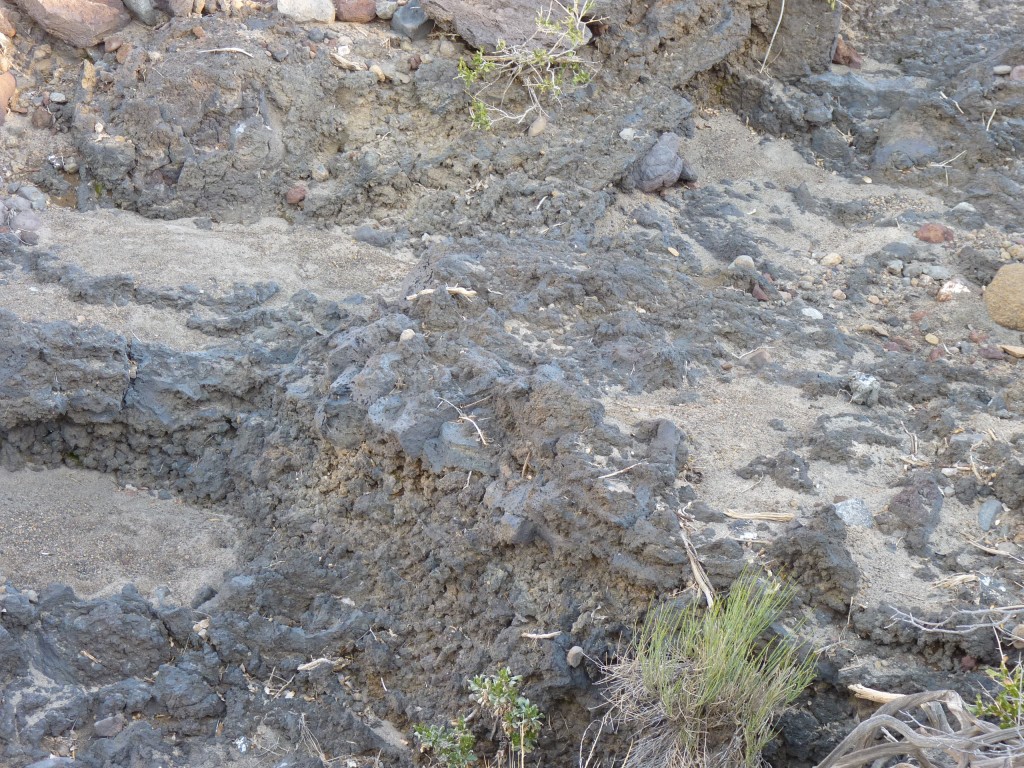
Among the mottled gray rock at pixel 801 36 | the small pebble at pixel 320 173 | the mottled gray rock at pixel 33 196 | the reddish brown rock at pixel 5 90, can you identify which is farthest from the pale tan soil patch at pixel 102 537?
the mottled gray rock at pixel 801 36

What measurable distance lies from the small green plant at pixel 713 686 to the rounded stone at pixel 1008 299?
1808 mm

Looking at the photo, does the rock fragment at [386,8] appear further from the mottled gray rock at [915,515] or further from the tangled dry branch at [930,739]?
the tangled dry branch at [930,739]

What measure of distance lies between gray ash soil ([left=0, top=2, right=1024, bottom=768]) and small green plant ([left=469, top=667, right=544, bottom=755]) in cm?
8

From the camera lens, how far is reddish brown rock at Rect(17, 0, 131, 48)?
5.11m

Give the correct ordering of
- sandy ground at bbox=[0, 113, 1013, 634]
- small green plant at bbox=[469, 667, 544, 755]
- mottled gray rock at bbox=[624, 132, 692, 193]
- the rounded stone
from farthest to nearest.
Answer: mottled gray rock at bbox=[624, 132, 692, 193] → the rounded stone → sandy ground at bbox=[0, 113, 1013, 634] → small green plant at bbox=[469, 667, 544, 755]

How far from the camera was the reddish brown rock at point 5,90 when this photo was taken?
507cm

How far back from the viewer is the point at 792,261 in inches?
179

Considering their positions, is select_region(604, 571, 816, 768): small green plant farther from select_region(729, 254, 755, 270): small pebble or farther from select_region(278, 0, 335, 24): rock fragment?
select_region(278, 0, 335, 24): rock fragment

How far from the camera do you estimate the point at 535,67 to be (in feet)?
16.5

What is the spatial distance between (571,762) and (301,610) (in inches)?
43.3

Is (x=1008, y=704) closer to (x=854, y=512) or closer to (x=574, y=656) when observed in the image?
(x=854, y=512)

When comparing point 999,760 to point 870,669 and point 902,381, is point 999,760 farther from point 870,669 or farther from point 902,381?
point 902,381

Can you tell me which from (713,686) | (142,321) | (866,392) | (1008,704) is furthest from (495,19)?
(1008,704)

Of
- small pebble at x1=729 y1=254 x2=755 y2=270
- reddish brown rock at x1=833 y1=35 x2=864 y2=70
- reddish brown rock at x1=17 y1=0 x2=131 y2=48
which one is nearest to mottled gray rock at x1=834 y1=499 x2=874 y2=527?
small pebble at x1=729 y1=254 x2=755 y2=270
